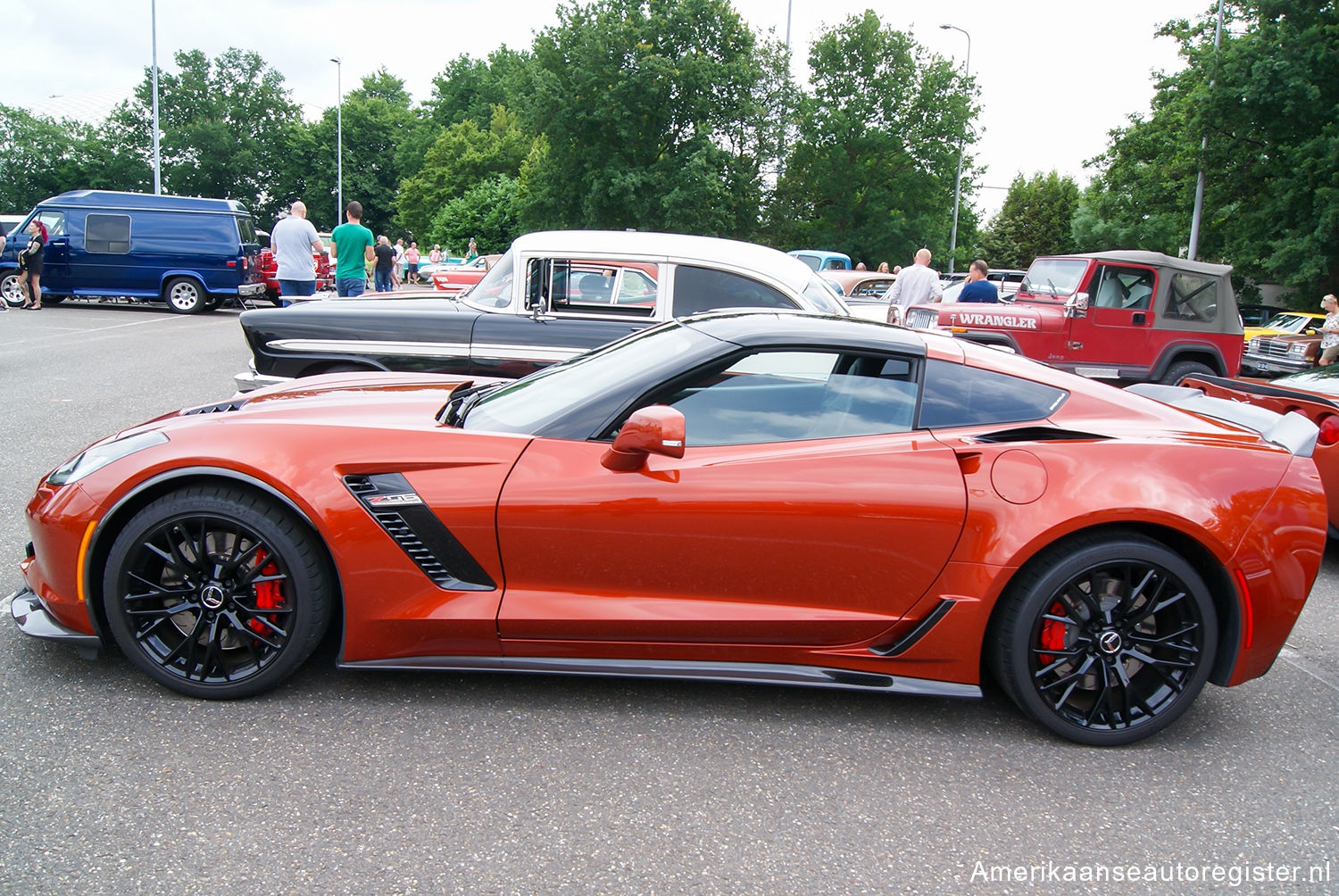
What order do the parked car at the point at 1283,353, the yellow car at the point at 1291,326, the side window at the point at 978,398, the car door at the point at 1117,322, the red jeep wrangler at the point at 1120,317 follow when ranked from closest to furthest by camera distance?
the side window at the point at 978,398
the red jeep wrangler at the point at 1120,317
the car door at the point at 1117,322
the parked car at the point at 1283,353
the yellow car at the point at 1291,326

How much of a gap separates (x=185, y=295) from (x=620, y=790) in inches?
779

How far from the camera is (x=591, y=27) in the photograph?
4297 cm

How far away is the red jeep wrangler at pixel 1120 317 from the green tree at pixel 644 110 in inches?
1216

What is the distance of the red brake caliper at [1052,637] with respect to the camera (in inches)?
121

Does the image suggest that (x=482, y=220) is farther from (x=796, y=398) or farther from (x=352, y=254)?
(x=796, y=398)

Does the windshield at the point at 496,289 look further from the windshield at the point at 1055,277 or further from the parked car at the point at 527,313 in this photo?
the windshield at the point at 1055,277

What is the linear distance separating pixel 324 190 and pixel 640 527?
8078cm

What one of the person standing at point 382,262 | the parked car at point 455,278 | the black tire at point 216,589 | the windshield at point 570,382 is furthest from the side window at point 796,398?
the person standing at point 382,262

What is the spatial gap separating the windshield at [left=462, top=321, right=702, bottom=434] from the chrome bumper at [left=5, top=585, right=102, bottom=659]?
1382 mm

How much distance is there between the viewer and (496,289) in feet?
22.1

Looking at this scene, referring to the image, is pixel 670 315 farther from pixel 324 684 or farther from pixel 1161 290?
pixel 1161 290

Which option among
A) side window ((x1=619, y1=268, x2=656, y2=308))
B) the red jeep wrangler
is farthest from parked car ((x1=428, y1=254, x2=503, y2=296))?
side window ((x1=619, y1=268, x2=656, y2=308))

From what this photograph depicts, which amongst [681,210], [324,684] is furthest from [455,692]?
[681,210]

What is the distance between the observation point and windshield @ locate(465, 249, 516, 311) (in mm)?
6668
